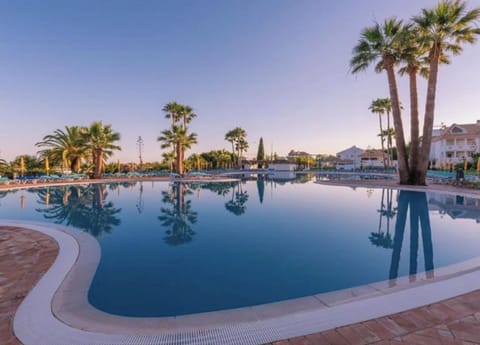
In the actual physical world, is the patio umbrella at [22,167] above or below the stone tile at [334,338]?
above

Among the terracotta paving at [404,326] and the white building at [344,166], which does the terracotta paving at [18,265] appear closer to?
the terracotta paving at [404,326]

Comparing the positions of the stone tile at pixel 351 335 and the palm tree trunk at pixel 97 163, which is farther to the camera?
the palm tree trunk at pixel 97 163

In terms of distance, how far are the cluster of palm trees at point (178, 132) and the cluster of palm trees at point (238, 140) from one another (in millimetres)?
15704

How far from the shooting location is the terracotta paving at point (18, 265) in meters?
2.51

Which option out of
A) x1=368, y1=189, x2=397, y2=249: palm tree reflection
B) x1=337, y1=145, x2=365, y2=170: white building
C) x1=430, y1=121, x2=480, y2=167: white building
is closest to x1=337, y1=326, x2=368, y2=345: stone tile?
x1=368, y1=189, x2=397, y2=249: palm tree reflection

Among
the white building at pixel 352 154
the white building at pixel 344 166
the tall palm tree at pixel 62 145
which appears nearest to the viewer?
the tall palm tree at pixel 62 145

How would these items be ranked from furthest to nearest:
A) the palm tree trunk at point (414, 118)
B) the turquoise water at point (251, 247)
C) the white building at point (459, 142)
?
the white building at point (459, 142)
the palm tree trunk at point (414, 118)
the turquoise water at point (251, 247)

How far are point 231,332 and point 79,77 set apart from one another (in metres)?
22.4

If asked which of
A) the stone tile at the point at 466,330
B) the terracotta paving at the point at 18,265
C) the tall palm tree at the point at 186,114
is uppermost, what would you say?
the tall palm tree at the point at 186,114

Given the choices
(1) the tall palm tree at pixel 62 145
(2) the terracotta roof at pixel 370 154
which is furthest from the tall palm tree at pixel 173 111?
(2) the terracotta roof at pixel 370 154

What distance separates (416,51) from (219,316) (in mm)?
18218

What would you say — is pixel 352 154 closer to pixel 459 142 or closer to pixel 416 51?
pixel 459 142

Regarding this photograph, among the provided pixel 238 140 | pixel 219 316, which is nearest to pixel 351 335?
pixel 219 316

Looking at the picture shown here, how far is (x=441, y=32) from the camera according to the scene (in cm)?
1308
